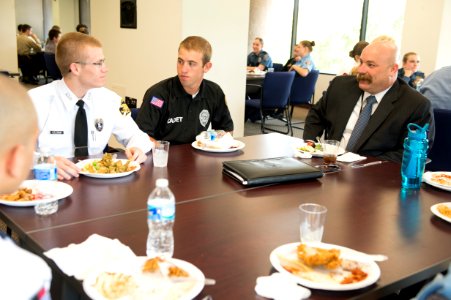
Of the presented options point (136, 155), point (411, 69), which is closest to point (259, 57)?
point (411, 69)

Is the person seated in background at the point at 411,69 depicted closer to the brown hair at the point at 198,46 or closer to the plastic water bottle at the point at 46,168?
the brown hair at the point at 198,46

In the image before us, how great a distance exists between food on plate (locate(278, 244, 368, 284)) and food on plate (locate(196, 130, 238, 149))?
1.26m

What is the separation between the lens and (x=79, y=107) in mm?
2359

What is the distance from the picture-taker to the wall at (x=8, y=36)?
9797mm

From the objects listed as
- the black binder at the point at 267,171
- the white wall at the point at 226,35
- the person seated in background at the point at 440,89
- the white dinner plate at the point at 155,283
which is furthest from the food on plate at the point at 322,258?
the white wall at the point at 226,35

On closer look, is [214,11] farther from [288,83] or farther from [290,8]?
[290,8]

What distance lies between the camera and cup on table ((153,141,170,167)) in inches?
81.6

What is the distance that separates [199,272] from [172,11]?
11.4 ft

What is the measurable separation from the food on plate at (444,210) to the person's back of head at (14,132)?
1.35 metres

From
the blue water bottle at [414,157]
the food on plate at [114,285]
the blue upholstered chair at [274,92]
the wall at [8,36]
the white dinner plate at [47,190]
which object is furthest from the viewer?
the wall at [8,36]

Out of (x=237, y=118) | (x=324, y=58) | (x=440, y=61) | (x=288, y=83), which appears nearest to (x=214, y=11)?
(x=237, y=118)

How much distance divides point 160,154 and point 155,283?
1.06 meters

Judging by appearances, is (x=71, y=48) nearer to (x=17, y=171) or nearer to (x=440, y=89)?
(x=17, y=171)

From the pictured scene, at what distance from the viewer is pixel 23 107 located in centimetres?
96
